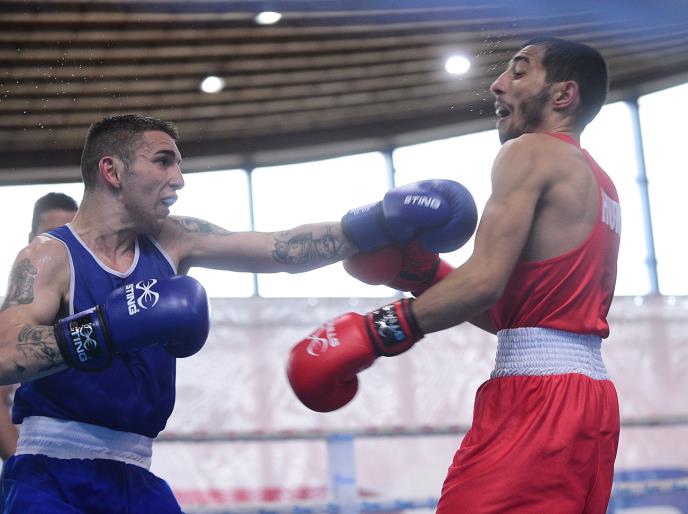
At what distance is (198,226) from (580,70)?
944 mm

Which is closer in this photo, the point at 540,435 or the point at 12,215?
the point at 540,435

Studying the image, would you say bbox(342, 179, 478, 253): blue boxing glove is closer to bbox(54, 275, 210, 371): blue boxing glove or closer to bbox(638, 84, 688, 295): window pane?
bbox(54, 275, 210, 371): blue boxing glove

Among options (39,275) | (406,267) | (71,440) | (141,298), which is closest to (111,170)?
(39,275)

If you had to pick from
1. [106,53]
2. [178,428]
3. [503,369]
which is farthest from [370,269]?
[106,53]

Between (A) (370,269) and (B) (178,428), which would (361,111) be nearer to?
(B) (178,428)

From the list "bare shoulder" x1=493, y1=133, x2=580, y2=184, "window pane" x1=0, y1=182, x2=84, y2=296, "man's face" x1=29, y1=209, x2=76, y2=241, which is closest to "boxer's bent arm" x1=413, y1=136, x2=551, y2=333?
"bare shoulder" x1=493, y1=133, x2=580, y2=184

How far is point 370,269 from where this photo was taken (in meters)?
2.03

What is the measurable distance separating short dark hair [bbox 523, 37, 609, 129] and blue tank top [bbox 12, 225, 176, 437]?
0.98 metres

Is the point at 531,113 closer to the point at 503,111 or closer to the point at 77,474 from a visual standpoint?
the point at 503,111

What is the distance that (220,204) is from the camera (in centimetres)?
620

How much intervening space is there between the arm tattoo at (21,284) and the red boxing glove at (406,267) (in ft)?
2.46

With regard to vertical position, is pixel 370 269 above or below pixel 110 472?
above

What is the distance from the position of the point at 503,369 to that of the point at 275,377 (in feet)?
7.58

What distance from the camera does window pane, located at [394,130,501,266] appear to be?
5.46 metres
